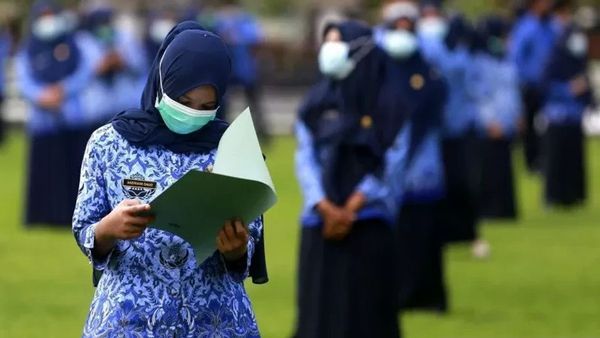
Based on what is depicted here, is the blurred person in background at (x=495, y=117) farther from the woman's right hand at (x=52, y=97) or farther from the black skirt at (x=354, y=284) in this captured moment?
the black skirt at (x=354, y=284)

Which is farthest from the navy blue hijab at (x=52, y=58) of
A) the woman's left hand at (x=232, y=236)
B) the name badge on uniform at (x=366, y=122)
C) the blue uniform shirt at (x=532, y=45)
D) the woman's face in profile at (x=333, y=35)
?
the woman's left hand at (x=232, y=236)

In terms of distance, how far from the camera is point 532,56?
1998cm

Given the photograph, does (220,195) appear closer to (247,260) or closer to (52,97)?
(247,260)

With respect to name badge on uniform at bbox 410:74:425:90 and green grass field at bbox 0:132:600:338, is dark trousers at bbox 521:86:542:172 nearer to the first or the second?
green grass field at bbox 0:132:600:338

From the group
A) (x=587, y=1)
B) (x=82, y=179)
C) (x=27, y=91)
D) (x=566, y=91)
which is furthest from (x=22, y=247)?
(x=587, y=1)

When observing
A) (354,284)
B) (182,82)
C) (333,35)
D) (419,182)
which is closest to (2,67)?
(419,182)

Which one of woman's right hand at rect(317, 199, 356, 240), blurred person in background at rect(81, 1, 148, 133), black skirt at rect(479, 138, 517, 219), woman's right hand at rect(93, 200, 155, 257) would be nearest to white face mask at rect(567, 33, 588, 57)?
black skirt at rect(479, 138, 517, 219)

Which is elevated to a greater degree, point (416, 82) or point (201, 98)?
point (201, 98)

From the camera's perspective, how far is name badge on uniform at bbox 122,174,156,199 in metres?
4.96

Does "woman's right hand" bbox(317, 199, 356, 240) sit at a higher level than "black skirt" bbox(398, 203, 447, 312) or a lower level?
higher

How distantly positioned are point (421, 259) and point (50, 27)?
216 inches

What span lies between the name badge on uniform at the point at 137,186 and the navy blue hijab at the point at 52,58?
1055cm

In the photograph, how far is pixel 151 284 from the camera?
498 centimetres

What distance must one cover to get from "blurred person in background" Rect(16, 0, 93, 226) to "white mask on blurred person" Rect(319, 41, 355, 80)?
7398 millimetres
